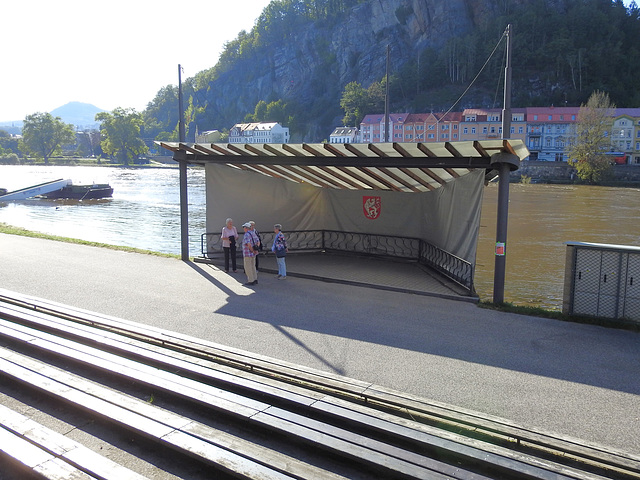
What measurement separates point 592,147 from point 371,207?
228ft

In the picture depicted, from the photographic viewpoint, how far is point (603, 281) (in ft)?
30.8

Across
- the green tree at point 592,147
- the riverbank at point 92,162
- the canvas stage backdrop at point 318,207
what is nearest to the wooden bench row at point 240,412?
the canvas stage backdrop at point 318,207

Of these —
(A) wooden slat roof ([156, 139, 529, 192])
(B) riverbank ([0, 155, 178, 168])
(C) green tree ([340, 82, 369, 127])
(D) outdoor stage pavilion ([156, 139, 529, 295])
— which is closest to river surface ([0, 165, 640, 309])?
(D) outdoor stage pavilion ([156, 139, 529, 295])

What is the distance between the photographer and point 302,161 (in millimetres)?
12898

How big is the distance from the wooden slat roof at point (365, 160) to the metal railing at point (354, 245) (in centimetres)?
166

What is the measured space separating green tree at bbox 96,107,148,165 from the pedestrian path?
5589 inches

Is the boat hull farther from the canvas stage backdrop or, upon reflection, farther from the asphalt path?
the asphalt path

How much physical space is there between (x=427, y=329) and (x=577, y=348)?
92.3 inches

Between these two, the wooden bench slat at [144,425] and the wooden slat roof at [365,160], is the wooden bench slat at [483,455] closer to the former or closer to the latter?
the wooden bench slat at [144,425]

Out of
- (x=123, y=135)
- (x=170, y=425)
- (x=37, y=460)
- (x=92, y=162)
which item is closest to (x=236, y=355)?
(x=170, y=425)

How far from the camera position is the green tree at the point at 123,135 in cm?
14888

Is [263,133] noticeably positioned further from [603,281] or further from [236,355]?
[236,355]

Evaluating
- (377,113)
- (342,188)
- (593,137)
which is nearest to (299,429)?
(342,188)

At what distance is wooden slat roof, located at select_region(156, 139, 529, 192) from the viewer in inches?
420
